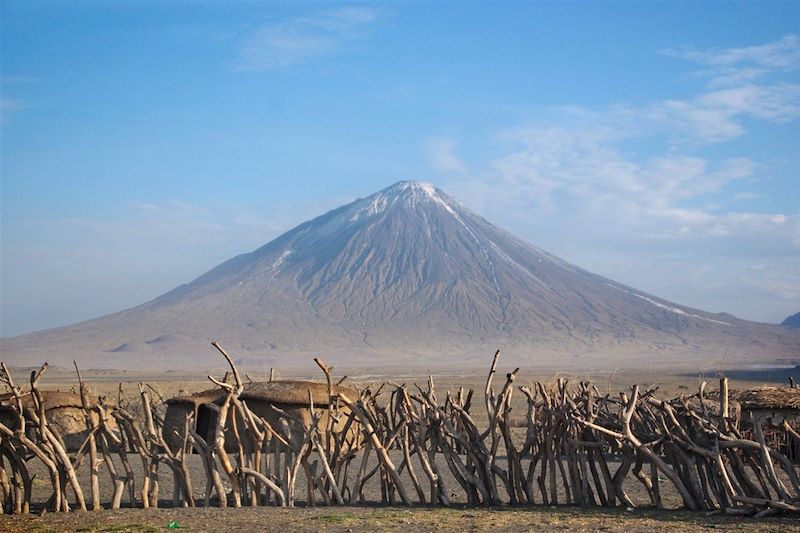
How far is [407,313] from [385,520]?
341 ft

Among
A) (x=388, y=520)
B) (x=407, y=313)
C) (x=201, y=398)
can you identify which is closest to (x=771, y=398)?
(x=388, y=520)

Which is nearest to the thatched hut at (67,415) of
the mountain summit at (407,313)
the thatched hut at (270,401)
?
the thatched hut at (270,401)

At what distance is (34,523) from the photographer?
Result: 365 inches

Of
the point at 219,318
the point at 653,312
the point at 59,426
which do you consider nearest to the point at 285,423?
the point at 59,426

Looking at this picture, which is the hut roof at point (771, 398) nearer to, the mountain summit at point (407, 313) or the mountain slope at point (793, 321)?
the mountain summit at point (407, 313)

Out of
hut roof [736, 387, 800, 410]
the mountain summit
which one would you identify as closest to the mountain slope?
the mountain summit

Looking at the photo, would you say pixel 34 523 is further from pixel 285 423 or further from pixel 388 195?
pixel 388 195

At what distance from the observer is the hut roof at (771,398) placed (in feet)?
45.6

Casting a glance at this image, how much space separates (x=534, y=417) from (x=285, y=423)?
240 centimetres

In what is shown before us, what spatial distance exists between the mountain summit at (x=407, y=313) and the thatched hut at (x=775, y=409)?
69715 mm

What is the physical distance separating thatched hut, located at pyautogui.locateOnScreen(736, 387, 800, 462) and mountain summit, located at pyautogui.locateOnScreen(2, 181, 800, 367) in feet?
229

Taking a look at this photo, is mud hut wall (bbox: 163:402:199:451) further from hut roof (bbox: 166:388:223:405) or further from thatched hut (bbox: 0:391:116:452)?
thatched hut (bbox: 0:391:116:452)

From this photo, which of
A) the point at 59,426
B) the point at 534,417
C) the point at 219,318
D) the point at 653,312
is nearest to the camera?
the point at 534,417

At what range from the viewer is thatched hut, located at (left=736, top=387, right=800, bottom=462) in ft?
43.8
